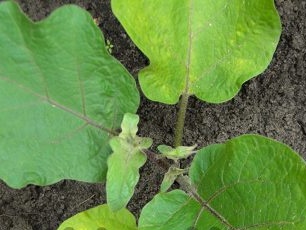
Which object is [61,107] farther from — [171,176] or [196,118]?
[196,118]

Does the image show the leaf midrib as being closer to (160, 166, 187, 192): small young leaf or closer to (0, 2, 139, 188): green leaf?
(0, 2, 139, 188): green leaf

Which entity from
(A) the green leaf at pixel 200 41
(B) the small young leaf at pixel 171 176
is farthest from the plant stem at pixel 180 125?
(B) the small young leaf at pixel 171 176

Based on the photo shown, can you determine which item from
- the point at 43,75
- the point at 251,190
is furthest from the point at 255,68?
the point at 43,75

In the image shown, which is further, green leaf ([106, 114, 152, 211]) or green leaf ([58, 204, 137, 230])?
green leaf ([58, 204, 137, 230])

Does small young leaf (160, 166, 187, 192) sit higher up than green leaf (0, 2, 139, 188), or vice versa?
green leaf (0, 2, 139, 188)

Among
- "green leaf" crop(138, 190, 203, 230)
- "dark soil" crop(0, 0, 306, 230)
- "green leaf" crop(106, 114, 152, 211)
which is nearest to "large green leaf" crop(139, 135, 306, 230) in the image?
"green leaf" crop(138, 190, 203, 230)
